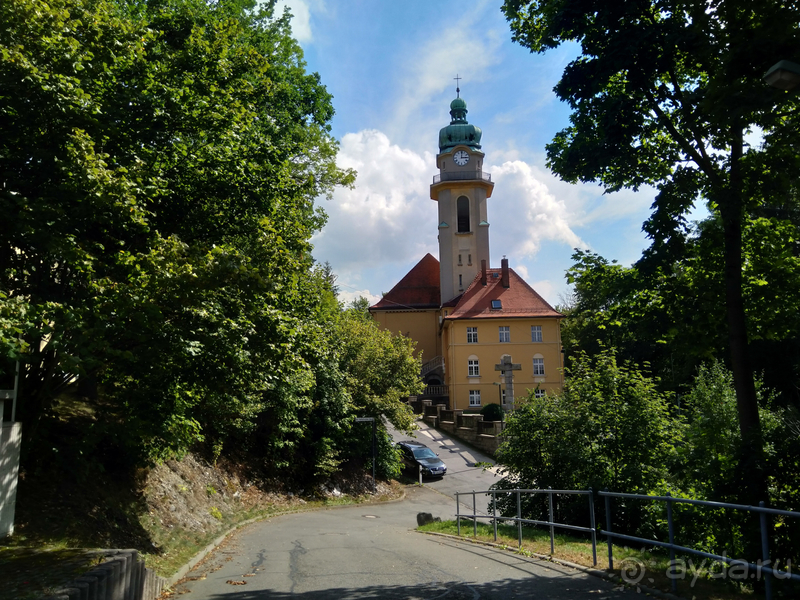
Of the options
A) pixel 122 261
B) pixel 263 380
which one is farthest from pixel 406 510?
pixel 122 261

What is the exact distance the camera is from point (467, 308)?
190ft

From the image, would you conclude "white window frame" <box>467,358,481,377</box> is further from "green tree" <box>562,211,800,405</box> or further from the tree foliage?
"green tree" <box>562,211,800,405</box>

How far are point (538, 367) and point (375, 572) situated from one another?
48.3 m

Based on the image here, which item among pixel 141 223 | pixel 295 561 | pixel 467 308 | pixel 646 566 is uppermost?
pixel 467 308

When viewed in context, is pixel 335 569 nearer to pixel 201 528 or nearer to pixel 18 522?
pixel 18 522

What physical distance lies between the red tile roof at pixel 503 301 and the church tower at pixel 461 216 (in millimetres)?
3571

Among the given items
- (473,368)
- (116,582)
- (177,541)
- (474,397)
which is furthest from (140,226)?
(474,397)

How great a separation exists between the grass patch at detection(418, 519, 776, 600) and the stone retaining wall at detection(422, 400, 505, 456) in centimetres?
2472

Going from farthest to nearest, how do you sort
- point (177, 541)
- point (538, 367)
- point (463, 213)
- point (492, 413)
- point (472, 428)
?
point (463, 213) < point (538, 367) < point (492, 413) < point (472, 428) < point (177, 541)

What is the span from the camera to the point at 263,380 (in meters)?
12.0

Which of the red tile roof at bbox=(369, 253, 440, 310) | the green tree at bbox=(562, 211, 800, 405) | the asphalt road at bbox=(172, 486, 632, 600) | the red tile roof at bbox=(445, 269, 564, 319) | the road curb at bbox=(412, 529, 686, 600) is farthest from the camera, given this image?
the red tile roof at bbox=(369, 253, 440, 310)

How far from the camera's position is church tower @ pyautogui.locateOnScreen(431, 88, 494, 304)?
209 feet

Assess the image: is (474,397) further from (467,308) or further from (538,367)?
(467,308)

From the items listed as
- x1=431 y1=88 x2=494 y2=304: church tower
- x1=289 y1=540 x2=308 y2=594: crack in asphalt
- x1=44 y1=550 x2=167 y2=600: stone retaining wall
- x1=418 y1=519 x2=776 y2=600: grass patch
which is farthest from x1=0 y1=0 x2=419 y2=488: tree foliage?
x1=431 y1=88 x2=494 y2=304: church tower
